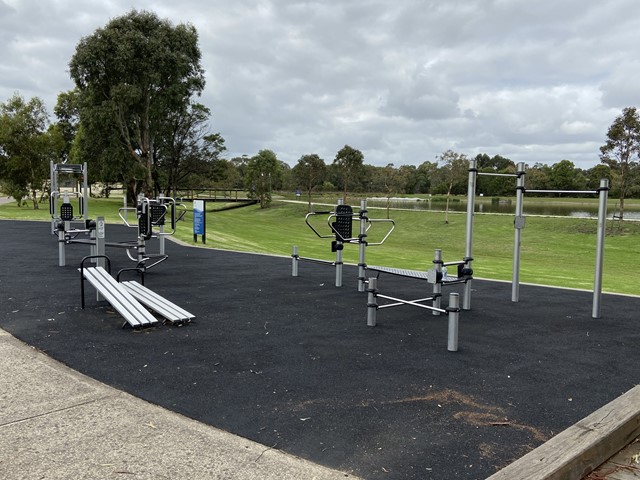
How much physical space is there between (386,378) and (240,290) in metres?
4.05

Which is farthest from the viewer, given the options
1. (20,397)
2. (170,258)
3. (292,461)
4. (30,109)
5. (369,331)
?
(30,109)

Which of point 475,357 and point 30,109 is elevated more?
point 30,109

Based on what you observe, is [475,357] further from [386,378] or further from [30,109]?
[30,109]

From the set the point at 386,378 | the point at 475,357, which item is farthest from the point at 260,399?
the point at 475,357

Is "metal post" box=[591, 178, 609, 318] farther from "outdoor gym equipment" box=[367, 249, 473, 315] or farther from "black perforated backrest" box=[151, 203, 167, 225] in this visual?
"black perforated backrest" box=[151, 203, 167, 225]

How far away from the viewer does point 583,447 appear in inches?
105

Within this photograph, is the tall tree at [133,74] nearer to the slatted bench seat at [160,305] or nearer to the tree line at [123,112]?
the tree line at [123,112]

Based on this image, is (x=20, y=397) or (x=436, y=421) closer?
(x=436, y=421)

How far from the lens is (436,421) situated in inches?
133

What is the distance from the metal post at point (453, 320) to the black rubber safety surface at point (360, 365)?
10 cm

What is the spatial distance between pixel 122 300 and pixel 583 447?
4914 millimetres

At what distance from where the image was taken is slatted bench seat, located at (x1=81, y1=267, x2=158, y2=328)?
18.1ft

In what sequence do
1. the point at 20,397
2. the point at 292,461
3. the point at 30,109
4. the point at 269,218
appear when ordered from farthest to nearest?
the point at 269,218 → the point at 30,109 → the point at 20,397 → the point at 292,461

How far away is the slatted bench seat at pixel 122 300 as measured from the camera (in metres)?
5.51
